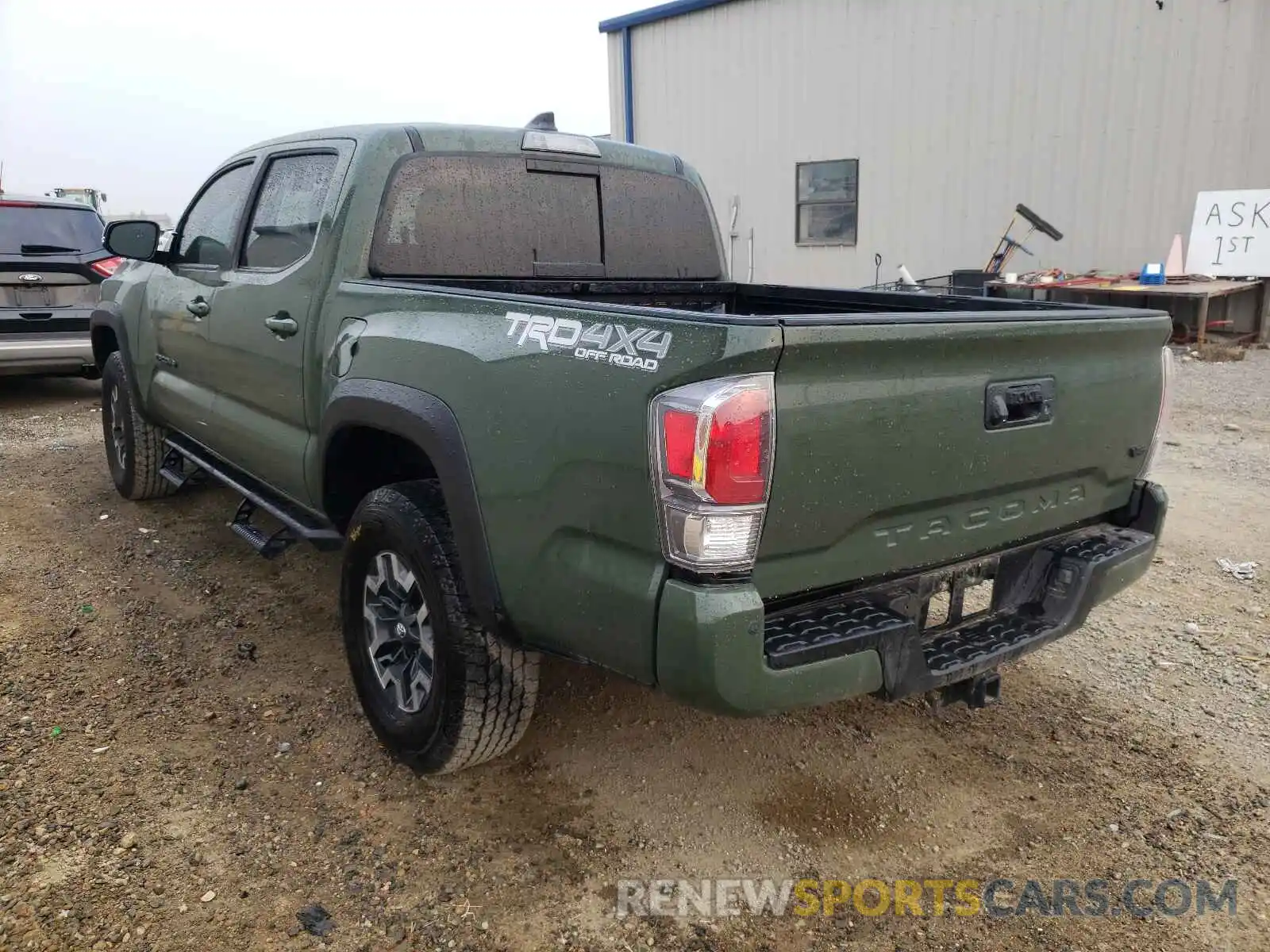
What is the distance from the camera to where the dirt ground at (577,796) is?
92.7 inches

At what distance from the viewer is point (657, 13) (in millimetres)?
16078

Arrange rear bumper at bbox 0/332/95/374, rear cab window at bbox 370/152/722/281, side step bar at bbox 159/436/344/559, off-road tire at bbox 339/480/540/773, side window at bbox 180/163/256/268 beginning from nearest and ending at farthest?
off-road tire at bbox 339/480/540/773 < rear cab window at bbox 370/152/722/281 < side step bar at bbox 159/436/344/559 < side window at bbox 180/163/256/268 < rear bumper at bbox 0/332/95/374

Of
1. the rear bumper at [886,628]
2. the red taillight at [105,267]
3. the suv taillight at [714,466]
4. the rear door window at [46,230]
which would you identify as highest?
the rear door window at [46,230]

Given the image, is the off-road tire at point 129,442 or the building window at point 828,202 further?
the building window at point 828,202

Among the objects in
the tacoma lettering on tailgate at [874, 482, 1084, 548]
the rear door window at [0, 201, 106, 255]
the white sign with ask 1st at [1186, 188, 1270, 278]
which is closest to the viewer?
the tacoma lettering on tailgate at [874, 482, 1084, 548]

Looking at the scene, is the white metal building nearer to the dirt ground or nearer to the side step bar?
the dirt ground

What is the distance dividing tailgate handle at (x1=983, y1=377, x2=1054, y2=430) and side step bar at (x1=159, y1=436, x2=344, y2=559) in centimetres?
219

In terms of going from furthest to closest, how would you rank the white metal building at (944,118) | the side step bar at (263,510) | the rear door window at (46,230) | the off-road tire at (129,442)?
the white metal building at (944,118)
the rear door window at (46,230)
the off-road tire at (129,442)
the side step bar at (263,510)

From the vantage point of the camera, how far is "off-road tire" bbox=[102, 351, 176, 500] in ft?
17.4

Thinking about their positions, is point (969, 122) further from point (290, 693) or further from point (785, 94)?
point (290, 693)

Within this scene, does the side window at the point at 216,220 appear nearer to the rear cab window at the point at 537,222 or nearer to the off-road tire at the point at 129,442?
the off-road tire at the point at 129,442

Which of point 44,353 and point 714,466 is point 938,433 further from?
point 44,353

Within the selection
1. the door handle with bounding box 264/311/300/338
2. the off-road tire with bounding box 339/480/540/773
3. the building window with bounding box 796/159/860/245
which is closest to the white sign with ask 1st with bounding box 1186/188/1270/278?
the building window with bounding box 796/159/860/245
